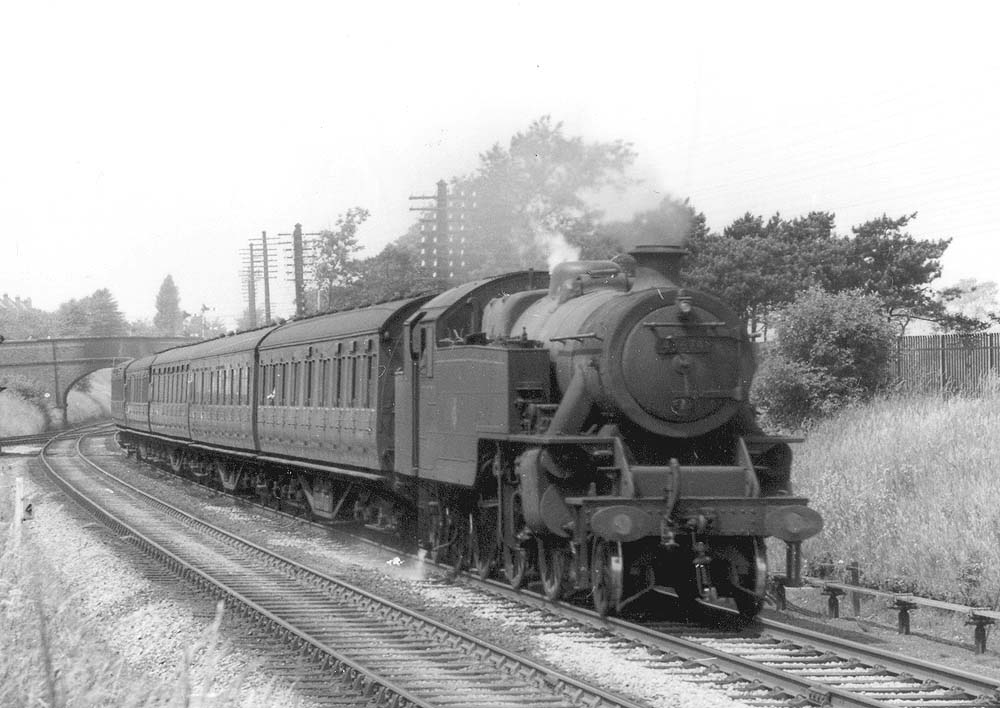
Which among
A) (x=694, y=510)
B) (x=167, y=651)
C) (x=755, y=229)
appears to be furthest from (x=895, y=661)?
(x=755, y=229)

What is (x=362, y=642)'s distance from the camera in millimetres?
9242

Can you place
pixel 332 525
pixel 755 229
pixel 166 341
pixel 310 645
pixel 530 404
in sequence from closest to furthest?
pixel 310 645 → pixel 530 404 → pixel 332 525 → pixel 755 229 → pixel 166 341

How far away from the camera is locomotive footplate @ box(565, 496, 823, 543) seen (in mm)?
9242

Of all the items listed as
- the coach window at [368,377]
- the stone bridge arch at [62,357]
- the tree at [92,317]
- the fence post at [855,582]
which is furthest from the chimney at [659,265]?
the tree at [92,317]

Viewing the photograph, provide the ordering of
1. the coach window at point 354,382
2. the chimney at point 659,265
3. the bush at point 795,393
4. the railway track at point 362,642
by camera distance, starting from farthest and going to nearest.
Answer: the bush at point 795,393 → the coach window at point 354,382 → the chimney at point 659,265 → the railway track at point 362,642

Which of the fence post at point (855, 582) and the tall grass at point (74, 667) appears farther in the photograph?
the fence post at point (855, 582)

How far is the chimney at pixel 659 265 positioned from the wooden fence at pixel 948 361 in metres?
9.33

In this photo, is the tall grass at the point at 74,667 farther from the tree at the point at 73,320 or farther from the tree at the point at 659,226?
the tree at the point at 73,320

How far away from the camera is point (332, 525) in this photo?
18328mm

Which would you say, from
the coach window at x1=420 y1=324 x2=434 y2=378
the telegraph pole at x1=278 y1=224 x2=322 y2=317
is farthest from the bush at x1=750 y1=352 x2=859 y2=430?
the telegraph pole at x1=278 y1=224 x2=322 y2=317

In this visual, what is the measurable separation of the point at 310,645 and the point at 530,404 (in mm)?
2811

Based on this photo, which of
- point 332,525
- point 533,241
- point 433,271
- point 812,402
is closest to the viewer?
point 332,525

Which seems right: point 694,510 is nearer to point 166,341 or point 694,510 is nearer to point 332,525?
point 332,525

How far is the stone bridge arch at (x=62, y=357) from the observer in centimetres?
7106
